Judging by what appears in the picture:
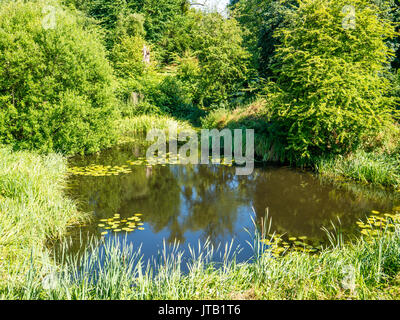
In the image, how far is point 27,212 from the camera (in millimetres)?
5695

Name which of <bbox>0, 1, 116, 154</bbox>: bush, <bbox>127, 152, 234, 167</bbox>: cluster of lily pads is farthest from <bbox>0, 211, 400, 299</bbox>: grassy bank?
<bbox>127, 152, 234, 167</bbox>: cluster of lily pads

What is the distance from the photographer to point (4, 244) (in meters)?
4.95

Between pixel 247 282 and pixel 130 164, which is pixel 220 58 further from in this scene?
pixel 247 282

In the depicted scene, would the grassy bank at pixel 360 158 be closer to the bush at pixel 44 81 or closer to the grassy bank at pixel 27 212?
the bush at pixel 44 81

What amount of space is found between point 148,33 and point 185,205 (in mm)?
29070

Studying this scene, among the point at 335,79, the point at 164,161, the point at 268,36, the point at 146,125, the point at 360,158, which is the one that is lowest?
the point at 164,161

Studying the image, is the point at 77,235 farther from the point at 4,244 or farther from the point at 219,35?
the point at 219,35

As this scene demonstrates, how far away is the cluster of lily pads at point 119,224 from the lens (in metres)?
6.40

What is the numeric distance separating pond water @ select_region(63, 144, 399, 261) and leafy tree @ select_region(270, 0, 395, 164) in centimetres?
157

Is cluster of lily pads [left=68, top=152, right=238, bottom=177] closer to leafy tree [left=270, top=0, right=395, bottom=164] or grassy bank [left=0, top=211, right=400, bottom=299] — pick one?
leafy tree [left=270, top=0, right=395, bottom=164]
